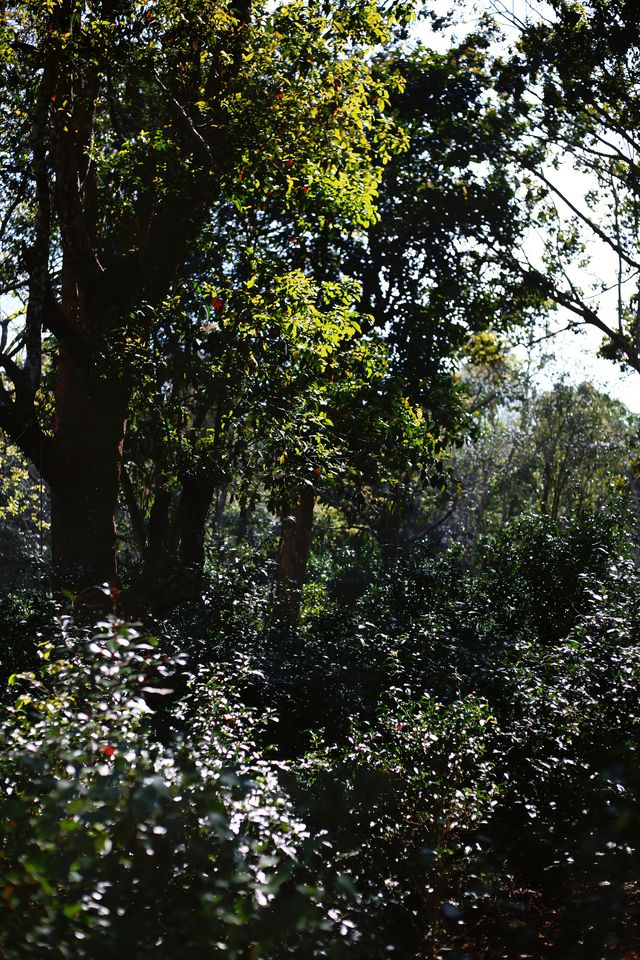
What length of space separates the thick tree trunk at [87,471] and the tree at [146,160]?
2cm

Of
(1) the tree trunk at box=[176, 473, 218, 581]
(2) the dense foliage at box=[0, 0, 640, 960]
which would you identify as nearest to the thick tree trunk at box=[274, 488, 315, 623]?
(2) the dense foliage at box=[0, 0, 640, 960]

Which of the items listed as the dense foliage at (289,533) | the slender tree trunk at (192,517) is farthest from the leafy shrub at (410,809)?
the slender tree trunk at (192,517)

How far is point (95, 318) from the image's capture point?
32.3 ft

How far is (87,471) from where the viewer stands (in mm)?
9977

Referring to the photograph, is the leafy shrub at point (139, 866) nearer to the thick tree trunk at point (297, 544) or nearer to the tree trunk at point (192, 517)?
the tree trunk at point (192, 517)

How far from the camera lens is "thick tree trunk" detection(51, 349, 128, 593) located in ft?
32.4

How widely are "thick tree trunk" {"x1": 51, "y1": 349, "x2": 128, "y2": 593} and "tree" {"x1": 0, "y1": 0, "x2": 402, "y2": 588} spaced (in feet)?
0.05

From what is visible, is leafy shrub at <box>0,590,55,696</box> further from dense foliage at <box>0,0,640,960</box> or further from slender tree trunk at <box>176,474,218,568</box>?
slender tree trunk at <box>176,474,218,568</box>

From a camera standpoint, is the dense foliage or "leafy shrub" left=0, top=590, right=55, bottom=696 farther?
"leafy shrub" left=0, top=590, right=55, bottom=696

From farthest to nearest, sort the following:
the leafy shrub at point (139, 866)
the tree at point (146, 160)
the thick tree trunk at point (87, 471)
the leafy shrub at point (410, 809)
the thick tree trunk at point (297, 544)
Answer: the thick tree trunk at point (297, 544) → the thick tree trunk at point (87, 471) → the tree at point (146, 160) → the leafy shrub at point (410, 809) → the leafy shrub at point (139, 866)

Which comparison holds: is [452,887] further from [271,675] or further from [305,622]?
[305,622]

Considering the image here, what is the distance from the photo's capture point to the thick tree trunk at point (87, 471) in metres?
9.87

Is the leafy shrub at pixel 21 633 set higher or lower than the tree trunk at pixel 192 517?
lower

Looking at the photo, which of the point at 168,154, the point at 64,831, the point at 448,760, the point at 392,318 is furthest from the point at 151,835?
the point at 392,318
